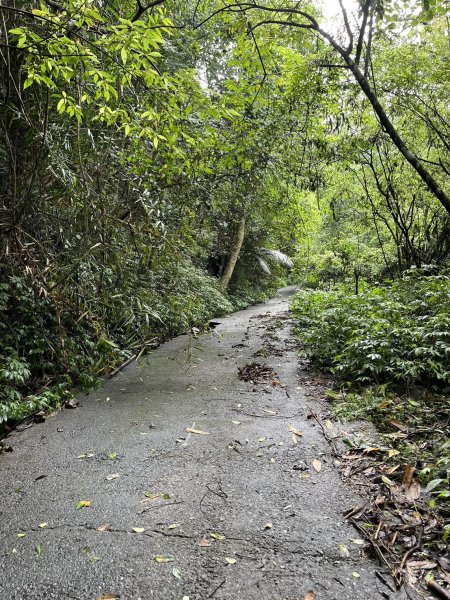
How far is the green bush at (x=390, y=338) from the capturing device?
4.32 m

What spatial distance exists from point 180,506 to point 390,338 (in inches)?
129

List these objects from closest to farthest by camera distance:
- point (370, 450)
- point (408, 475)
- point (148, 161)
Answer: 1. point (408, 475)
2. point (370, 450)
3. point (148, 161)

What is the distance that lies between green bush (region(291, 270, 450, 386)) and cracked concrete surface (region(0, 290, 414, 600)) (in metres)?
0.94

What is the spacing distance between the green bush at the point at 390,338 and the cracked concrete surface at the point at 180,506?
3.09ft

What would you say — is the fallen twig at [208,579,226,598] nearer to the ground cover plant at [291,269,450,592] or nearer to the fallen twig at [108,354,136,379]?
the ground cover plant at [291,269,450,592]

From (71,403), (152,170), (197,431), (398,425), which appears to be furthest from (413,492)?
(152,170)

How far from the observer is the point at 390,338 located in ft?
15.8

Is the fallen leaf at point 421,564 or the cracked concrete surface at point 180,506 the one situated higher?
the fallen leaf at point 421,564

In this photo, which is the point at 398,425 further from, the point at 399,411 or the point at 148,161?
the point at 148,161

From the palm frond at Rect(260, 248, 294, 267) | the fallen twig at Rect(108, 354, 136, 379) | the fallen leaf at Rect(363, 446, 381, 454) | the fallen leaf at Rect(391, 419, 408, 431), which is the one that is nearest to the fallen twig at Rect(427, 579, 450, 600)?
the fallen leaf at Rect(363, 446, 381, 454)

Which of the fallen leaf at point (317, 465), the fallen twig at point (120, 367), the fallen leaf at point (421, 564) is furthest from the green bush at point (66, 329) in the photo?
the fallen leaf at point (421, 564)

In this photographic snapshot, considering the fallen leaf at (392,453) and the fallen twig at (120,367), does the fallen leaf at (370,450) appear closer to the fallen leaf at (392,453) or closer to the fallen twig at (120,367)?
the fallen leaf at (392,453)

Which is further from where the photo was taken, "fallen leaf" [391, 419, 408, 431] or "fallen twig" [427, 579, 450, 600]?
"fallen leaf" [391, 419, 408, 431]

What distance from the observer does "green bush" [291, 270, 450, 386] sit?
4.32 metres
